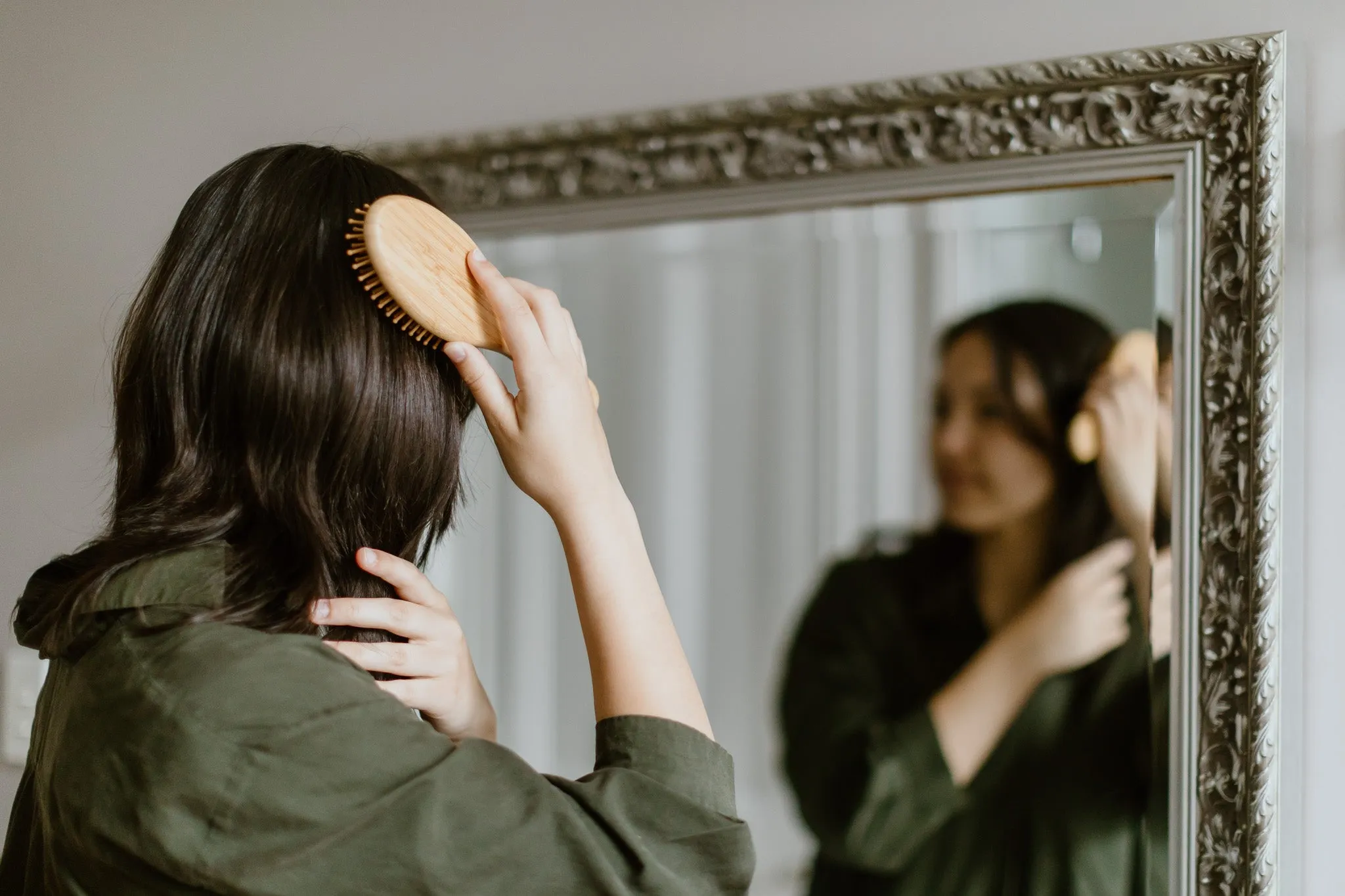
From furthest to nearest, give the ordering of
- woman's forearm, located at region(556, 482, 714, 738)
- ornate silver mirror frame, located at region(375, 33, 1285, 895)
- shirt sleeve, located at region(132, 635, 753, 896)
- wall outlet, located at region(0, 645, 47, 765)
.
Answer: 1. wall outlet, located at region(0, 645, 47, 765)
2. ornate silver mirror frame, located at region(375, 33, 1285, 895)
3. woman's forearm, located at region(556, 482, 714, 738)
4. shirt sleeve, located at region(132, 635, 753, 896)

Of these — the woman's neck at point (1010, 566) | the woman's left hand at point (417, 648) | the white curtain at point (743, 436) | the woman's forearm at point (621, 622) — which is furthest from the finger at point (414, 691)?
the woman's neck at point (1010, 566)

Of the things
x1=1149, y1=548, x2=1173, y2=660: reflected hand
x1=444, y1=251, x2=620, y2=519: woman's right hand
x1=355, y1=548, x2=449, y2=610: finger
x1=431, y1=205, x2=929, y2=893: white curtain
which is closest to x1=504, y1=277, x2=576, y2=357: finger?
x1=444, y1=251, x2=620, y2=519: woman's right hand

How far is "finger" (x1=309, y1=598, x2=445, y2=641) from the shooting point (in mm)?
488

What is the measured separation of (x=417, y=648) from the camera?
563 mm

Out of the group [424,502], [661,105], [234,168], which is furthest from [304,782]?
[661,105]

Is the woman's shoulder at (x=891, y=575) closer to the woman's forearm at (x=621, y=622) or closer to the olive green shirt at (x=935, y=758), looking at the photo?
the olive green shirt at (x=935, y=758)

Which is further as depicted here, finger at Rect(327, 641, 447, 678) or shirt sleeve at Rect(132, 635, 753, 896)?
finger at Rect(327, 641, 447, 678)

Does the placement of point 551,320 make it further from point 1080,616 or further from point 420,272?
point 1080,616

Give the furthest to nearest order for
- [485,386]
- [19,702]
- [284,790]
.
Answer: [19,702] → [485,386] → [284,790]

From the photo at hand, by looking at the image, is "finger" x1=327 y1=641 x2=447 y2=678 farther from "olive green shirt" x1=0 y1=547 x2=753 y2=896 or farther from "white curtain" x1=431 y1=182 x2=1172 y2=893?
"white curtain" x1=431 y1=182 x2=1172 y2=893

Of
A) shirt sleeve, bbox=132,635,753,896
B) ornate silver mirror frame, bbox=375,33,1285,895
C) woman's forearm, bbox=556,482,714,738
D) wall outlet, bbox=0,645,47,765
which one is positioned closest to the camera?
shirt sleeve, bbox=132,635,753,896

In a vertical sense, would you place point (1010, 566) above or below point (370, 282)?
below

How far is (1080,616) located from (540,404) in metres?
0.39

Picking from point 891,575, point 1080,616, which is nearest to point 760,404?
point 891,575
